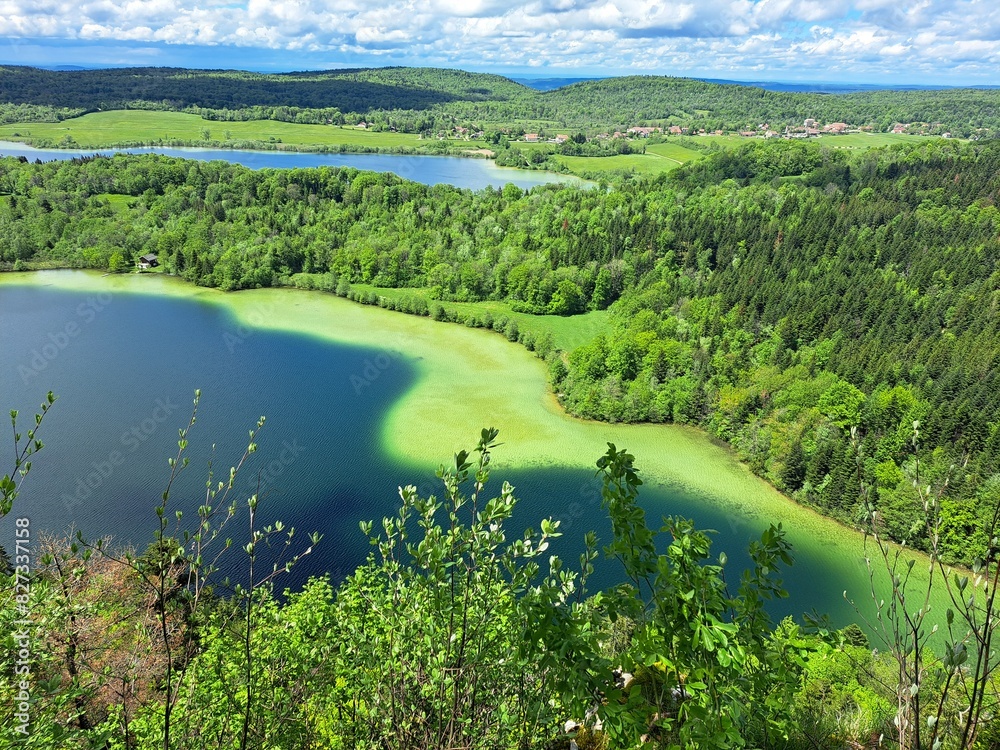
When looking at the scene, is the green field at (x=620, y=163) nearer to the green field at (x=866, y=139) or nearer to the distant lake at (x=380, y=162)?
the distant lake at (x=380, y=162)

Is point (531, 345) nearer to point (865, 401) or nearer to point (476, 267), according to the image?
point (476, 267)

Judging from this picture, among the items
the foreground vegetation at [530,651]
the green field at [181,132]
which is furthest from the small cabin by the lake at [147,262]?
the foreground vegetation at [530,651]

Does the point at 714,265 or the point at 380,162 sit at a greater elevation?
the point at 380,162

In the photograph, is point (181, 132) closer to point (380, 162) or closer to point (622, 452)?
point (380, 162)

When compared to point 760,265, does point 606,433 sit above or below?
below

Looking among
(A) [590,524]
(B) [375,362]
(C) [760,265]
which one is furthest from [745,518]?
(C) [760,265]

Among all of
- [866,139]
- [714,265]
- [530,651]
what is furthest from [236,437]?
[866,139]

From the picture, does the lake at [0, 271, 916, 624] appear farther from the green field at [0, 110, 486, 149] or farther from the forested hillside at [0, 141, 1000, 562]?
the green field at [0, 110, 486, 149]

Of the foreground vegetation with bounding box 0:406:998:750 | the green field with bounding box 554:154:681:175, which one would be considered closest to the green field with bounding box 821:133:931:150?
the green field with bounding box 554:154:681:175
